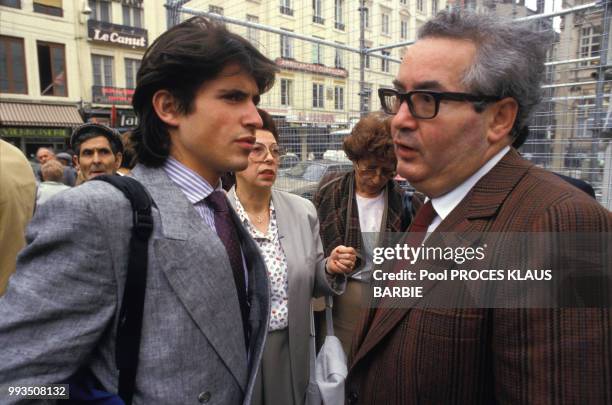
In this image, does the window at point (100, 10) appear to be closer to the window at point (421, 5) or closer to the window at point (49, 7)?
the window at point (49, 7)

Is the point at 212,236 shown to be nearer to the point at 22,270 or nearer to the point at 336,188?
the point at 22,270

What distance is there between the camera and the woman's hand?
6.49ft

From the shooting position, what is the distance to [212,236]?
3.92ft

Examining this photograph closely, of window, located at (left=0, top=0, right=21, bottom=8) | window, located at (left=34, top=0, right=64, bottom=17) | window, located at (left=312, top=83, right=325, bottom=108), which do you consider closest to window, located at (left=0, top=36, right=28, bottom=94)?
window, located at (left=0, top=0, right=21, bottom=8)

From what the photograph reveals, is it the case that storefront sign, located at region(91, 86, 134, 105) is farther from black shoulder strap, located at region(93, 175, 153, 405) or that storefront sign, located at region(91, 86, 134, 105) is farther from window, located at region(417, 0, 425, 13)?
black shoulder strap, located at region(93, 175, 153, 405)

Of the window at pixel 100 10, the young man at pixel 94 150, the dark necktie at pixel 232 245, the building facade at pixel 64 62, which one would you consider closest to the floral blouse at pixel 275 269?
the dark necktie at pixel 232 245

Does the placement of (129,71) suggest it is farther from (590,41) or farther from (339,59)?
(590,41)

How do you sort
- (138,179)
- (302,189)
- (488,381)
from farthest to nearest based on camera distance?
1. (302,189)
2. (138,179)
3. (488,381)

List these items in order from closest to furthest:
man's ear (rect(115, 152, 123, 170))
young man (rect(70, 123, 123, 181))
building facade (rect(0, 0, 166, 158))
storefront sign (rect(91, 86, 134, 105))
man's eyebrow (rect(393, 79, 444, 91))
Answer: man's eyebrow (rect(393, 79, 444, 91)) < young man (rect(70, 123, 123, 181)) < man's ear (rect(115, 152, 123, 170)) < building facade (rect(0, 0, 166, 158)) < storefront sign (rect(91, 86, 134, 105))

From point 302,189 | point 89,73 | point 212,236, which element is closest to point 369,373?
point 212,236

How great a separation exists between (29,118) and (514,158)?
63.9ft

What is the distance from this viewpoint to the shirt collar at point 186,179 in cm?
123

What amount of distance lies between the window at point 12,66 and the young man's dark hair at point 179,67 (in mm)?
19317

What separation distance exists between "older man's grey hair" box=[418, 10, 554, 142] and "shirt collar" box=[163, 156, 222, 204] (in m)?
0.87
